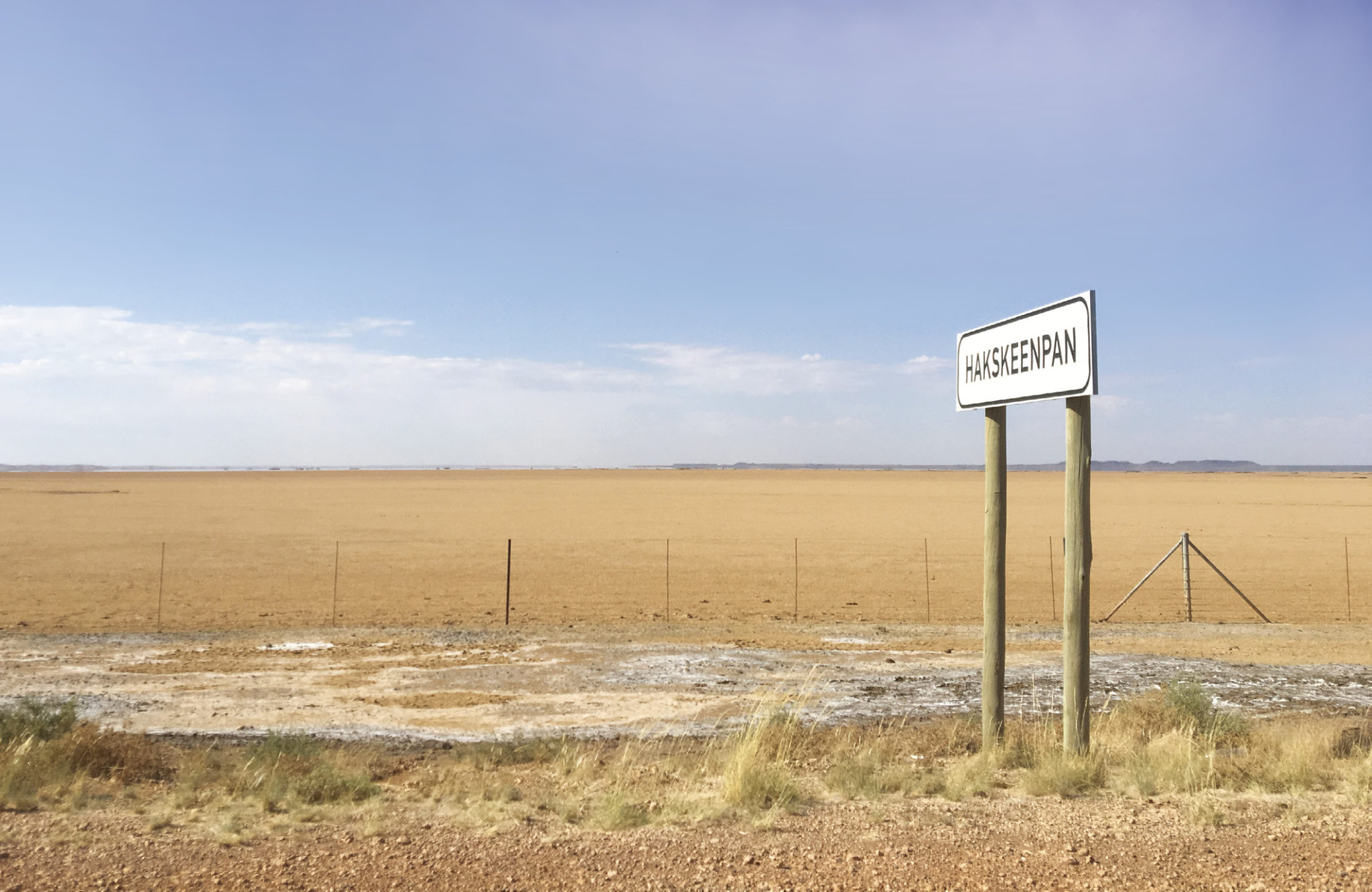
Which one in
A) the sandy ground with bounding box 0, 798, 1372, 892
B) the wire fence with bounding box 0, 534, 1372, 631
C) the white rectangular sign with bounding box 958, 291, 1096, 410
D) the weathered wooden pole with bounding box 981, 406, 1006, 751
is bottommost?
the wire fence with bounding box 0, 534, 1372, 631

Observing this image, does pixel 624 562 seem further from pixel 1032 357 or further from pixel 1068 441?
pixel 1068 441

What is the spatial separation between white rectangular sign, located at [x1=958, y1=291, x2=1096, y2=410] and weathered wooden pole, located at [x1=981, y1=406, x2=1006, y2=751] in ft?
1.19

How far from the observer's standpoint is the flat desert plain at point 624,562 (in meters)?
21.5

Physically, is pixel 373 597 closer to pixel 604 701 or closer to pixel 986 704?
pixel 604 701

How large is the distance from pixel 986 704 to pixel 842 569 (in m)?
21.5

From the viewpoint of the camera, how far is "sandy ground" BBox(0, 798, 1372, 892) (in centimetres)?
528

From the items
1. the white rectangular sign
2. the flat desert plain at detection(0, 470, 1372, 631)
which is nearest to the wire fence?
the flat desert plain at detection(0, 470, 1372, 631)

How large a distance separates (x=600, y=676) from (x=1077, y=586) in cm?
767

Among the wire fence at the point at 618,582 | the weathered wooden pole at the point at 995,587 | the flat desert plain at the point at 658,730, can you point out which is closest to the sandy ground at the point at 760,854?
the flat desert plain at the point at 658,730

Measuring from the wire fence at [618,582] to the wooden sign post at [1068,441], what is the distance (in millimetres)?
11485

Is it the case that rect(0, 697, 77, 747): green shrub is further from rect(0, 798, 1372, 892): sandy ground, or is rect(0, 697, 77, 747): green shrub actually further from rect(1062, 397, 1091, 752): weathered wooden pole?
rect(1062, 397, 1091, 752): weathered wooden pole

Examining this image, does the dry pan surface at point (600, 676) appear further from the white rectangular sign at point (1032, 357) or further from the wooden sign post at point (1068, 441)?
the white rectangular sign at point (1032, 357)

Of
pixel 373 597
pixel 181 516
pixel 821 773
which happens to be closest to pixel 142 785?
pixel 821 773

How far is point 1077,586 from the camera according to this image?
25.5 feet
